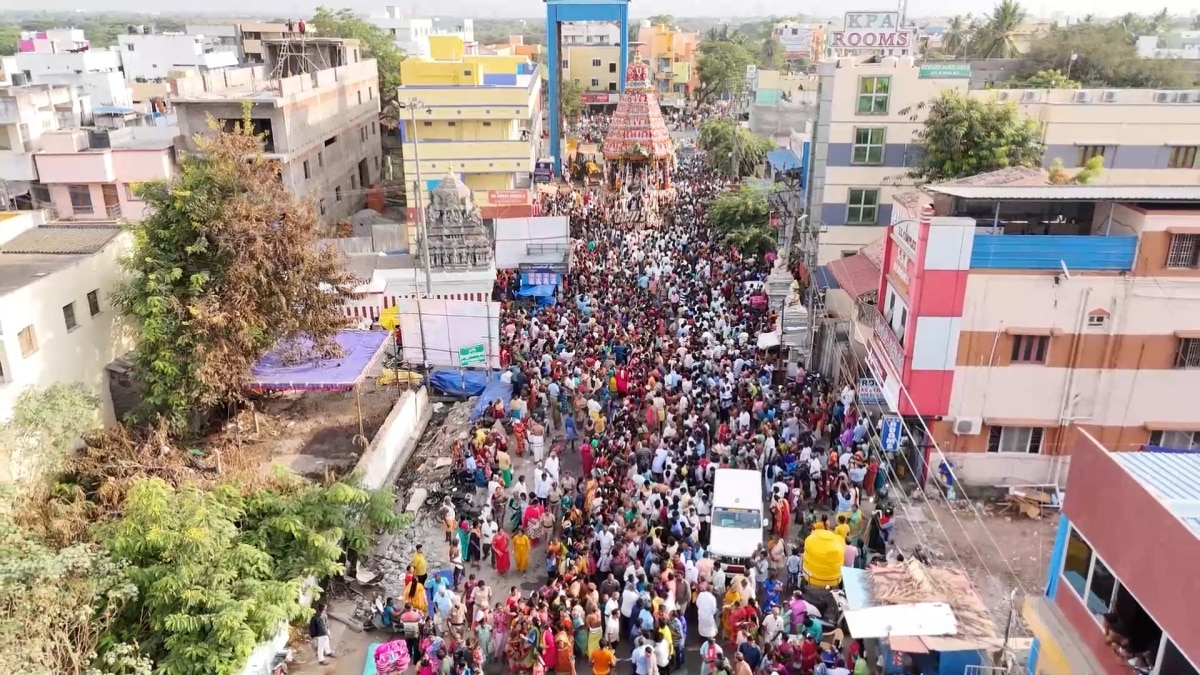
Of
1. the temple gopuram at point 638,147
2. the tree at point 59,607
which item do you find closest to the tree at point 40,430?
the tree at point 59,607

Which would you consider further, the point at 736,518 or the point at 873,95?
the point at 873,95

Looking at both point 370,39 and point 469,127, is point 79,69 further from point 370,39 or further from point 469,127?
point 469,127

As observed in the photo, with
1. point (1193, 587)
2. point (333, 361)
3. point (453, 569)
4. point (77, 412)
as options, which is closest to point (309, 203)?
point (333, 361)

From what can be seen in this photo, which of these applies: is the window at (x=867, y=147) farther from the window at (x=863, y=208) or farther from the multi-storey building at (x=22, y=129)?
the multi-storey building at (x=22, y=129)

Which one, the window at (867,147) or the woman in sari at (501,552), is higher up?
the window at (867,147)

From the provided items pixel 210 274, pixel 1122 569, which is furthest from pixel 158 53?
pixel 1122 569
